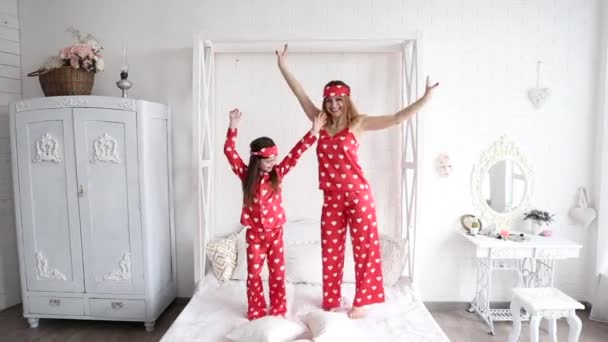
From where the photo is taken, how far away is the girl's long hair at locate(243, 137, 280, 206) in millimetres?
2154

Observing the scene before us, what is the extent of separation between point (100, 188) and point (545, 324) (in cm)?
373

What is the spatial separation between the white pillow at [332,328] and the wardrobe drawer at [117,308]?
1.51 m

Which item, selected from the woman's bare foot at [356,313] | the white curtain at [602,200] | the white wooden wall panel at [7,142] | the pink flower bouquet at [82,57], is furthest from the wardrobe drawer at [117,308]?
the white curtain at [602,200]

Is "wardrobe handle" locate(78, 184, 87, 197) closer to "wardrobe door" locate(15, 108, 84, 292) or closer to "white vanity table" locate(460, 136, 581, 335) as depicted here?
"wardrobe door" locate(15, 108, 84, 292)

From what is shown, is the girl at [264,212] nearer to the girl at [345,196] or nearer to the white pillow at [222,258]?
the girl at [345,196]

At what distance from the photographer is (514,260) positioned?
3.15 meters

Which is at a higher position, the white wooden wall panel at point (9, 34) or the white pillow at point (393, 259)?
the white wooden wall panel at point (9, 34)

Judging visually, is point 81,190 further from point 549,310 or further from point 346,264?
point 549,310

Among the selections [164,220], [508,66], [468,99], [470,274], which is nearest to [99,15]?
[164,220]

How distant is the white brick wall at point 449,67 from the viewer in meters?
3.04

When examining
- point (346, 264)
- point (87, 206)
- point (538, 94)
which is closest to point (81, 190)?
point (87, 206)

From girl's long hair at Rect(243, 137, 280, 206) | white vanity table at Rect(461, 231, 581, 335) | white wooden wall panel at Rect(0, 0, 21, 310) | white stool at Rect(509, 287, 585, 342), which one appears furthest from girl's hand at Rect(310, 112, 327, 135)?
white wooden wall panel at Rect(0, 0, 21, 310)

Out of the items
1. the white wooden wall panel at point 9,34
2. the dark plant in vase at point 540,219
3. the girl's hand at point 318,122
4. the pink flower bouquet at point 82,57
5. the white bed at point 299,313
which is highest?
the white wooden wall panel at point 9,34

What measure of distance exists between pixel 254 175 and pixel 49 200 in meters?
1.79
